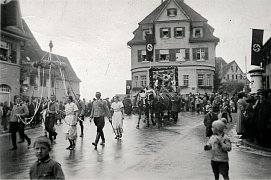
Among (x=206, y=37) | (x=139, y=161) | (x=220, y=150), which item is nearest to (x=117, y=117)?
(x=139, y=161)

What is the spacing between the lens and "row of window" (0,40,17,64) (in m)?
21.0

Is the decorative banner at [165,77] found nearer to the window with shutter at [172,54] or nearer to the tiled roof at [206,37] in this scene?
the window with shutter at [172,54]

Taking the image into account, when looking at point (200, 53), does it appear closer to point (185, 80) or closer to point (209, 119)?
point (185, 80)

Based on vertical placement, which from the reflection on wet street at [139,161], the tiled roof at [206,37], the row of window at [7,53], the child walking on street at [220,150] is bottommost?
the reflection on wet street at [139,161]

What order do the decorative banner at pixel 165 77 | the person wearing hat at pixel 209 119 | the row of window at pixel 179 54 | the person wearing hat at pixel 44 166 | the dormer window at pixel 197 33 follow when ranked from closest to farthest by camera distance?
the person wearing hat at pixel 44 166, the person wearing hat at pixel 209 119, the decorative banner at pixel 165 77, the row of window at pixel 179 54, the dormer window at pixel 197 33

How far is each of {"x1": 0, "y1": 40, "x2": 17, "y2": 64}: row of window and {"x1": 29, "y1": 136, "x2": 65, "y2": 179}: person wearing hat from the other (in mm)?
17451

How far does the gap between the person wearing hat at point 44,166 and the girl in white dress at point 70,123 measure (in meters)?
7.89

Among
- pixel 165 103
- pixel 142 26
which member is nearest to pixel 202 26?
pixel 142 26

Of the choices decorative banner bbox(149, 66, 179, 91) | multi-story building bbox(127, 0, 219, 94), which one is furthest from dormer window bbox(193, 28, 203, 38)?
decorative banner bbox(149, 66, 179, 91)

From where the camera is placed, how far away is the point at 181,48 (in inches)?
1756

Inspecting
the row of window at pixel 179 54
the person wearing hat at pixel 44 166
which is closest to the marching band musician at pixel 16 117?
the person wearing hat at pixel 44 166

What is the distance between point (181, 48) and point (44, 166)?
41.2m

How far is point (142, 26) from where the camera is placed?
46.2 meters

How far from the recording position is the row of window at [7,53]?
21.0 meters
